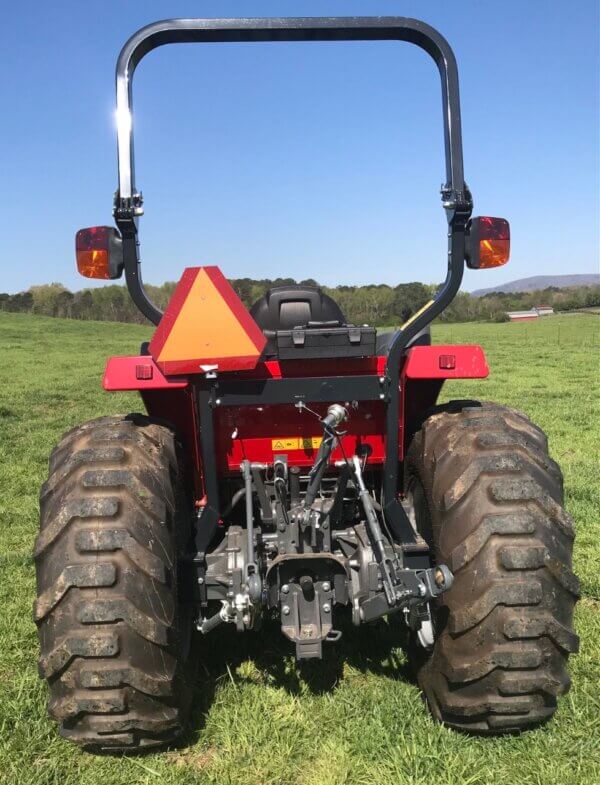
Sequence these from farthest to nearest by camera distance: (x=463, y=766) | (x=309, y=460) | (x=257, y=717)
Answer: (x=309, y=460) → (x=257, y=717) → (x=463, y=766)

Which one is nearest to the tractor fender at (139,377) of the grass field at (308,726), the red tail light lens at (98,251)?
the red tail light lens at (98,251)

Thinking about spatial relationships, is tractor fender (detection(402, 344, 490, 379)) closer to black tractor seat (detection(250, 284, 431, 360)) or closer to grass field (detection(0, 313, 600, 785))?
black tractor seat (detection(250, 284, 431, 360))

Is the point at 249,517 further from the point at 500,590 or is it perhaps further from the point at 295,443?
the point at 500,590

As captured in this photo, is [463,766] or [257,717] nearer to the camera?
[463,766]

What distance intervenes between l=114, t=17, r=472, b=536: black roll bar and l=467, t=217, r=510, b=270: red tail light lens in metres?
0.04

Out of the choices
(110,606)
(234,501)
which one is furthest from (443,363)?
(110,606)

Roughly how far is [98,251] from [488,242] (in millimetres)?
1526

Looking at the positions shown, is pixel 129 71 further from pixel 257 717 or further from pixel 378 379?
pixel 257 717

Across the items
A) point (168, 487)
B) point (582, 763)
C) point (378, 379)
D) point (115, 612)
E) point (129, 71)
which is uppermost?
point (129, 71)

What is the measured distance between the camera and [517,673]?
8.12 ft

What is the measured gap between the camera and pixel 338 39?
2852 millimetres

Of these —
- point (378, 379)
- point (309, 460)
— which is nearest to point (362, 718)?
point (309, 460)

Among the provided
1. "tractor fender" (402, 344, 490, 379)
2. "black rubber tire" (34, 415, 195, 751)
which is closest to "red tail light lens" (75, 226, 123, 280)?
"black rubber tire" (34, 415, 195, 751)

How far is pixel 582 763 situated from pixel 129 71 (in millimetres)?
3284
